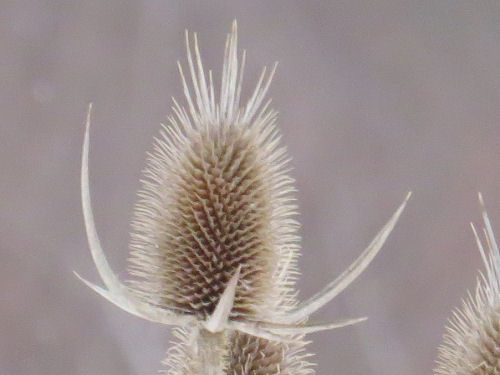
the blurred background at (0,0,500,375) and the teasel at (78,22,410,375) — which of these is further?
the blurred background at (0,0,500,375)

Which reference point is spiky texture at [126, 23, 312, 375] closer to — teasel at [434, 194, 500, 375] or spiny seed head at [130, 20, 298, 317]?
spiny seed head at [130, 20, 298, 317]

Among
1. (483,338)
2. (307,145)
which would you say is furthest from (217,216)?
(307,145)

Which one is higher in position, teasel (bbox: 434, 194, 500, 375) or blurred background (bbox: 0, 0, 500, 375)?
blurred background (bbox: 0, 0, 500, 375)

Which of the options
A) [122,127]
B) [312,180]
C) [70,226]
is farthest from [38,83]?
[312,180]

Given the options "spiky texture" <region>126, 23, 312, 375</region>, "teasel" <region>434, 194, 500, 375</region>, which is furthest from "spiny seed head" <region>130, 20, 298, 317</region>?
"teasel" <region>434, 194, 500, 375</region>

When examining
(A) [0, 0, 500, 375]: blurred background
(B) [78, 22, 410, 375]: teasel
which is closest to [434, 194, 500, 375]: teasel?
(B) [78, 22, 410, 375]: teasel

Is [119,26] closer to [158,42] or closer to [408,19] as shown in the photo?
[158,42]

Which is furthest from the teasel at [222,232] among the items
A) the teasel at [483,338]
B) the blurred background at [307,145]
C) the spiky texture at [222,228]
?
the blurred background at [307,145]
